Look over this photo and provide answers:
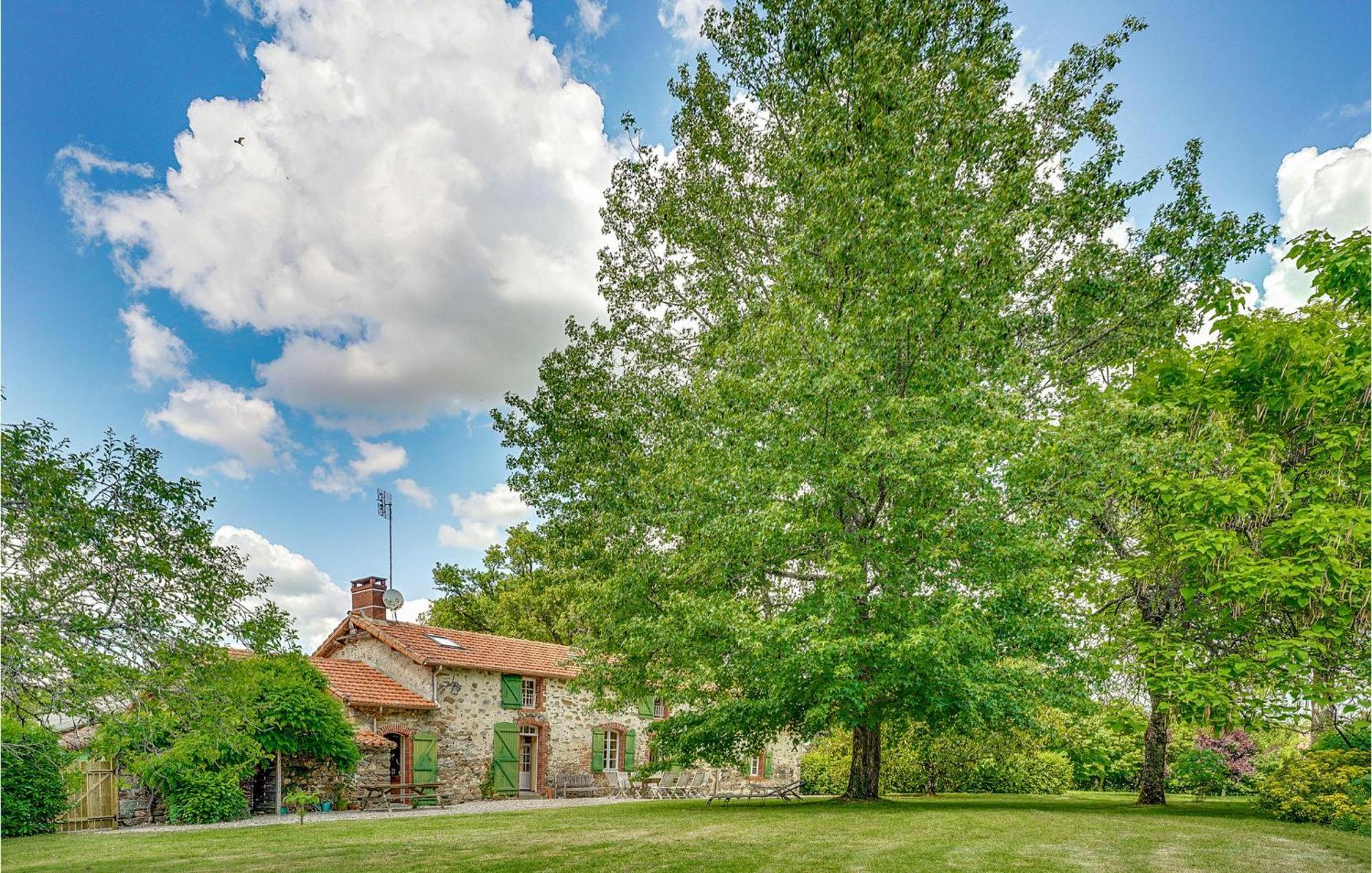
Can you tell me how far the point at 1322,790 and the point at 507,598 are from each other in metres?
28.7

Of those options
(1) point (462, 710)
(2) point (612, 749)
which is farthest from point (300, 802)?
(2) point (612, 749)

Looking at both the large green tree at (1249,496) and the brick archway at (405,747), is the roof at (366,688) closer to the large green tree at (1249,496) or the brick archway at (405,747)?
the brick archway at (405,747)

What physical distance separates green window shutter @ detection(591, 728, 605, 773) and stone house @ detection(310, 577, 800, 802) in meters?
0.04

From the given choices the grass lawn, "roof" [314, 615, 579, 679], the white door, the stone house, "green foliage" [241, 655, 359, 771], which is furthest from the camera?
the white door

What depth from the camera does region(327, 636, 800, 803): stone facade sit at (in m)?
20.1

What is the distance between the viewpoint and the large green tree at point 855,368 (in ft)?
36.7

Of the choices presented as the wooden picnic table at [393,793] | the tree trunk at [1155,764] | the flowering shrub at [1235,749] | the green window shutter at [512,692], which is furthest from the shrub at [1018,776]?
the wooden picnic table at [393,793]

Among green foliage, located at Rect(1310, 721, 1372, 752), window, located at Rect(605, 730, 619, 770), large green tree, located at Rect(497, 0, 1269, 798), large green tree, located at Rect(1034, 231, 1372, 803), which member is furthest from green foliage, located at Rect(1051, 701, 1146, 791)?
window, located at Rect(605, 730, 619, 770)

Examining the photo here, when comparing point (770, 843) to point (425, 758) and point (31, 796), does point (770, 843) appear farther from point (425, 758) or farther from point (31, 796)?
point (425, 758)

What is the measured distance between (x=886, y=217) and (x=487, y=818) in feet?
38.9

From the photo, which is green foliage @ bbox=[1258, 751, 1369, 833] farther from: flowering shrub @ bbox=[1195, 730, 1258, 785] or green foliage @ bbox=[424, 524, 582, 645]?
green foliage @ bbox=[424, 524, 582, 645]

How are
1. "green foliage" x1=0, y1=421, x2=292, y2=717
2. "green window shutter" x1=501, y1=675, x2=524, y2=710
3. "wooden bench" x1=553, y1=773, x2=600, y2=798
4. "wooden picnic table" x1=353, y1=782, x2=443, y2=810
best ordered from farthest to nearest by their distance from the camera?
A: "wooden bench" x1=553, y1=773, x2=600, y2=798 < "green window shutter" x1=501, y1=675, x2=524, y2=710 < "wooden picnic table" x1=353, y1=782, x2=443, y2=810 < "green foliage" x1=0, y1=421, x2=292, y2=717

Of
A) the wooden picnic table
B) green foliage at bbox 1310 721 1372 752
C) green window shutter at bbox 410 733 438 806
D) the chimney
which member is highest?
the chimney

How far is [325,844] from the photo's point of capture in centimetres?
991
